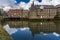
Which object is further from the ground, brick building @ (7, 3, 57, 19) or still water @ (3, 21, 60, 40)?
still water @ (3, 21, 60, 40)

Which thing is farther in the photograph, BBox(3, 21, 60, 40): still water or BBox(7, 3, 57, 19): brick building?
BBox(7, 3, 57, 19): brick building

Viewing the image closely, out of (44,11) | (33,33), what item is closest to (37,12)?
(44,11)

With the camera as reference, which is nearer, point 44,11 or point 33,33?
point 33,33

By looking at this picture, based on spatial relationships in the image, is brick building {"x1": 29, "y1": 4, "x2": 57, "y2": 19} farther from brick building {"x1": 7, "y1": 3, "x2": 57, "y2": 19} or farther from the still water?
the still water

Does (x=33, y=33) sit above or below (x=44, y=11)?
above

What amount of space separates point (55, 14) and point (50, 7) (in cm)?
349

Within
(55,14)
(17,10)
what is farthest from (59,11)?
(17,10)

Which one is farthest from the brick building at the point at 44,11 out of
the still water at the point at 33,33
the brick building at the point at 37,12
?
the still water at the point at 33,33

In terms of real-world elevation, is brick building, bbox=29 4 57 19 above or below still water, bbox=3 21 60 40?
below

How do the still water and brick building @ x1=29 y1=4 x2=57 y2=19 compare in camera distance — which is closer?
the still water

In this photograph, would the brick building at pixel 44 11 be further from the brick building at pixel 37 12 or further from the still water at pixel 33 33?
the still water at pixel 33 33

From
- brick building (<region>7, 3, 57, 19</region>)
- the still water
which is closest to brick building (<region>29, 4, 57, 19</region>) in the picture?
brick building (<region>7, 3, 57, 19</region>)

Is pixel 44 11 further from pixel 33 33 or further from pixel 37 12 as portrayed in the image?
pixel 33 33

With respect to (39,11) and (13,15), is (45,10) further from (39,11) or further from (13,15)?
(13,15)
